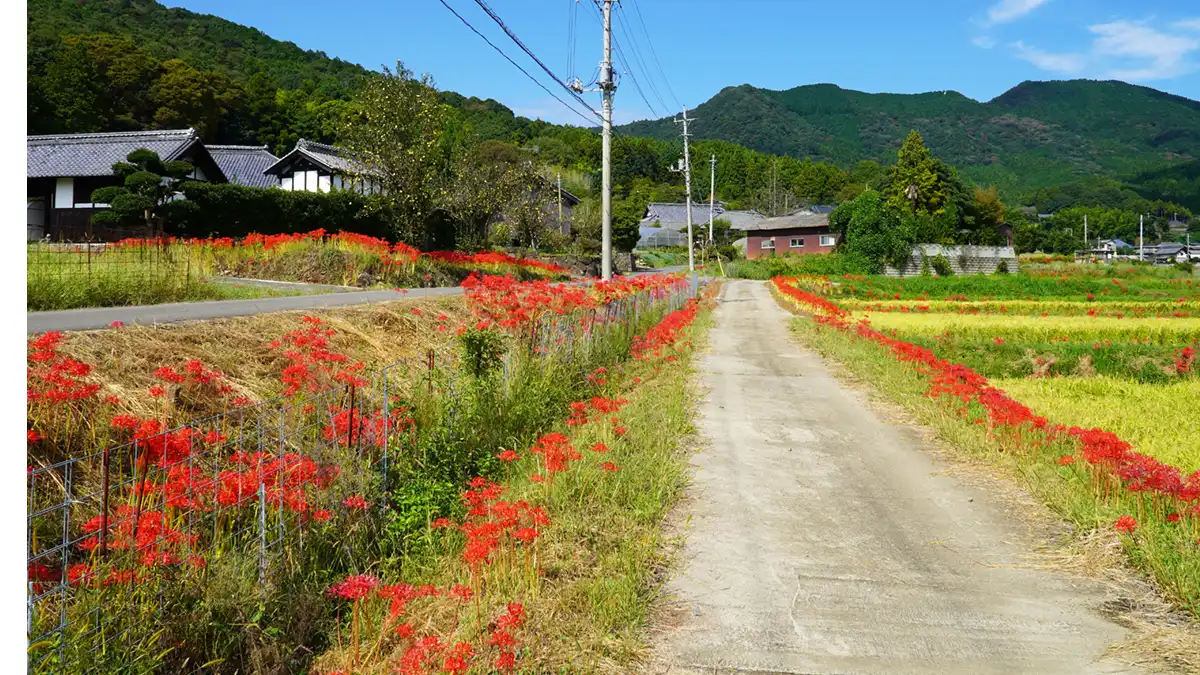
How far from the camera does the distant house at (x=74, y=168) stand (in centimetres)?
2598

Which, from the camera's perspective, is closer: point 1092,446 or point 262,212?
point 1092,446

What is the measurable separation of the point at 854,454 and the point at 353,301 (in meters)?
7.40

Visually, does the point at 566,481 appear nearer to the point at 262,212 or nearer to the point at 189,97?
the point at 262,212

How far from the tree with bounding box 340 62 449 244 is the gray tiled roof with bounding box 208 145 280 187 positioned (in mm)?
16544

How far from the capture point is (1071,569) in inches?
177

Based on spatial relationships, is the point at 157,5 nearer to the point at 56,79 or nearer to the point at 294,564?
the point at 56,79

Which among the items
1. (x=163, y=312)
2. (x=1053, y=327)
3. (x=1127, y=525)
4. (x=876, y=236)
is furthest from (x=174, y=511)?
(x=876, y=236)

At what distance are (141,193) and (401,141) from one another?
675cm

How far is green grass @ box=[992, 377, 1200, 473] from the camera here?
24.9ft

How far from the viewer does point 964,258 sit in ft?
147

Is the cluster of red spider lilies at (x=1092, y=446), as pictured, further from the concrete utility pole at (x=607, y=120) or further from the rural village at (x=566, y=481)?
the concrete utility pole at (x=607, y=120)

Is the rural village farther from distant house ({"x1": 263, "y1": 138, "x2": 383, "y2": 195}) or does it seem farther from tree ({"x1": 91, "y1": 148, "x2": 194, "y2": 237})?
distant house ({"x1": 263, "y1": 138, "x2": 383, "y2": 195})

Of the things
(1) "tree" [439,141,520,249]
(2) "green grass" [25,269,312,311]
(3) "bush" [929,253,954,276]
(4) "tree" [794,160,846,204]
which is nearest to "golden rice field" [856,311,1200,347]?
(2) "green grass" [25,269,312,311]

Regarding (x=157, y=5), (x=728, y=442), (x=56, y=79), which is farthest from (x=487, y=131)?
(x=728, y=442)
